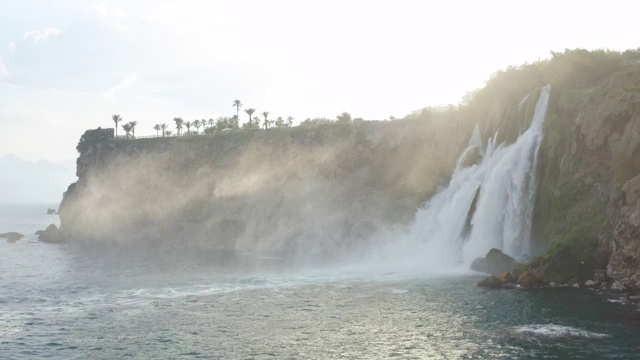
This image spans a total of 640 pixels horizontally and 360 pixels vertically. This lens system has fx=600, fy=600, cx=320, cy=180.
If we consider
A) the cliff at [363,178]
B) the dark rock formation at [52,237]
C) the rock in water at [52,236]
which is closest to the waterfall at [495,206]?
the cliff at [363,178]

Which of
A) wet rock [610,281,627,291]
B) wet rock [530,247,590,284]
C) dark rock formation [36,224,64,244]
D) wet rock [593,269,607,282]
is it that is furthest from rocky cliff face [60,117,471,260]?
wet rock [610,281,627,291]

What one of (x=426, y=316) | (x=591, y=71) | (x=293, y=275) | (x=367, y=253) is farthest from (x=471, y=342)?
(x=367, y=253)

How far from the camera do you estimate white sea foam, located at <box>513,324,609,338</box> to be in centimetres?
3669

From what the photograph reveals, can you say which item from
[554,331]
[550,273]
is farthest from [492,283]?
[554,331]

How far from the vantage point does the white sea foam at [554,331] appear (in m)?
36.7

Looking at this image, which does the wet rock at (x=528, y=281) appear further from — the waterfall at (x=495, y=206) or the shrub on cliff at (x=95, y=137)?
the shrub on cliff at (x=95, y=137)

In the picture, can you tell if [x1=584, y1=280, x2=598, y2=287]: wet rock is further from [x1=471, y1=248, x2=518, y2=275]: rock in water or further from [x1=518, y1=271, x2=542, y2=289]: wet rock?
[x1=471, y1=248, x2=518, y2=275]: rock in water

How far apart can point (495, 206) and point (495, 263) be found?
7.98 metres

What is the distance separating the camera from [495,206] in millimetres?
63219

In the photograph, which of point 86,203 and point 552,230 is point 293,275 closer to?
point 552,230

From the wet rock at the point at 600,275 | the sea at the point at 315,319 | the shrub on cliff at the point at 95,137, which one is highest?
the shrub on cliff at the point at 95,137

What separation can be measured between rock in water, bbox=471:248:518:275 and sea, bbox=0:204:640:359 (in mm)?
1591

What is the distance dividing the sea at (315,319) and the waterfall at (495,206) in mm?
5681

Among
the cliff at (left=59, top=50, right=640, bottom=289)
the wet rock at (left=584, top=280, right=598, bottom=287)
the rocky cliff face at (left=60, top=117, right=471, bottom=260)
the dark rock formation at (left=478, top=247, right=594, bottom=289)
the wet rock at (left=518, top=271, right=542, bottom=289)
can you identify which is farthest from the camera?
the rocky cliff face at (left=60, top=117, right=471, bottom=260)
